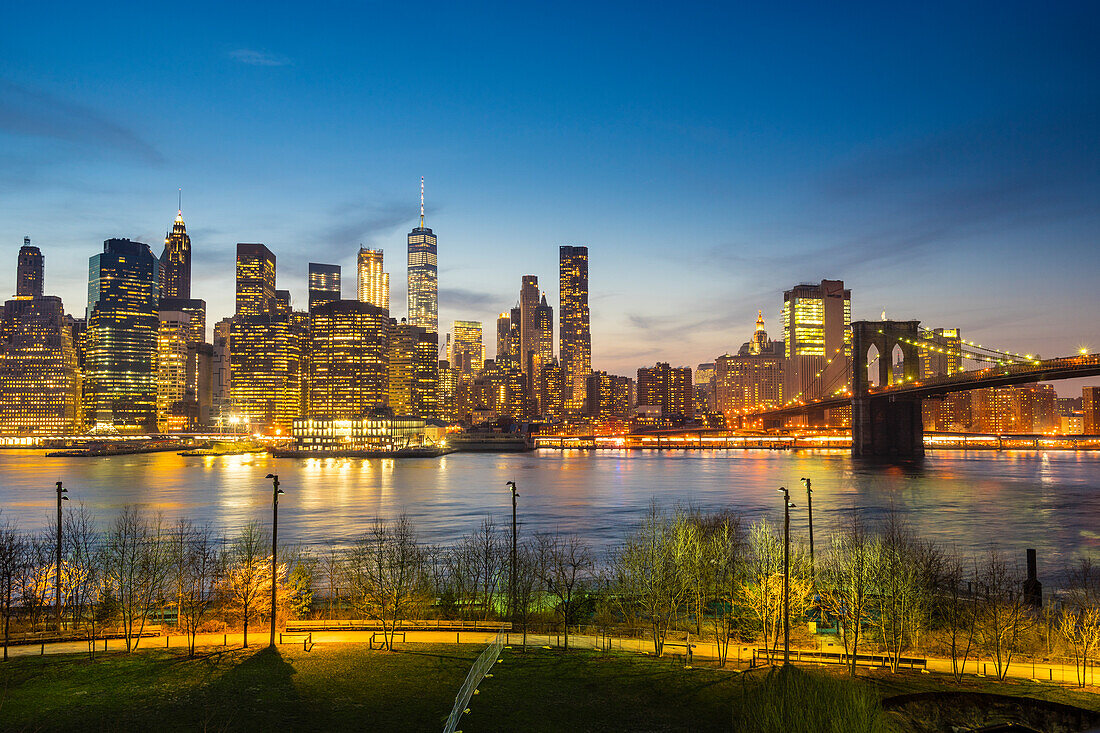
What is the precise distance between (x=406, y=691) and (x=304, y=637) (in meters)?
5.76

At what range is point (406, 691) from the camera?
17.2 metres

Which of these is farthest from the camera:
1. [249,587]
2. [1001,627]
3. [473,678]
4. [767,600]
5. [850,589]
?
[850,589]

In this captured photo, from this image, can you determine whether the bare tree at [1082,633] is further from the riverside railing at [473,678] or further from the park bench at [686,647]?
the riverside railing at [473,678]

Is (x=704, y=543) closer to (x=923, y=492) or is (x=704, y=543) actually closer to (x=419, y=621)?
(x=419, y=621)

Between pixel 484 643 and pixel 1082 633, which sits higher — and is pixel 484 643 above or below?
below

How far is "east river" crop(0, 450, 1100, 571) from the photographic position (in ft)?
162

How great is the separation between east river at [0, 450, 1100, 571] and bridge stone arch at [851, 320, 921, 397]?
1283 cm

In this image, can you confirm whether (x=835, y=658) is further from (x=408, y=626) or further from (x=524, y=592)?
(x=408, y=626)

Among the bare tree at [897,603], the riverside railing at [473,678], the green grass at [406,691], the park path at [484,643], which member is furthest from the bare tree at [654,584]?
the bare tree at [897,603]

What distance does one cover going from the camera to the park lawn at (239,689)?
606 inches

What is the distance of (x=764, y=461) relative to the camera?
117 m

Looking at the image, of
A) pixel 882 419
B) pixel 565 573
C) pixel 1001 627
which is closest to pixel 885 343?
pixel 882 419

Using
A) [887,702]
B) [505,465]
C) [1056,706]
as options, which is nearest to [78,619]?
[887,702]

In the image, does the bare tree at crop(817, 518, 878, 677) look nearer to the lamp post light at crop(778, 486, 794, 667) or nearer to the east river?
the lamp post light at crop(778, 486, 794, 667)
